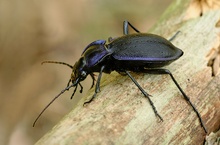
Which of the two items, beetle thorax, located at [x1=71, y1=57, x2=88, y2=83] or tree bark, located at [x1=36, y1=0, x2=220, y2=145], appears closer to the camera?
tree bark, located at [x1=36, y1=0, x2=220, y2=145]

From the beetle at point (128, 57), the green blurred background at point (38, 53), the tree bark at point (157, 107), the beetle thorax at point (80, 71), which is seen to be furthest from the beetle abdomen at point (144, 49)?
the green blurred background at point (38, 53)

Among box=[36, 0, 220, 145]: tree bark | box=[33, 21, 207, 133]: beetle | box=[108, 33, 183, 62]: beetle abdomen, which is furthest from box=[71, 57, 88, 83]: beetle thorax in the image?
box=[108, 33, 183, 62]: beetle abdomen

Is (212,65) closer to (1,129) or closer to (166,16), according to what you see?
(166,16)

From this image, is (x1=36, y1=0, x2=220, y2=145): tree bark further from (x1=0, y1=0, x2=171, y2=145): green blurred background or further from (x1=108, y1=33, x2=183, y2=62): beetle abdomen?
(x1=0, y1=0, x2=171, y2=145): green blurred background

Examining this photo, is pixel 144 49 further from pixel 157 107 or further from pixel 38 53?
pixel 38 53

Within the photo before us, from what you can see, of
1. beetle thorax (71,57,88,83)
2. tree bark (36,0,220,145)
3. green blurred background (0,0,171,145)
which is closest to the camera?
tree bark (36,0,220,145)

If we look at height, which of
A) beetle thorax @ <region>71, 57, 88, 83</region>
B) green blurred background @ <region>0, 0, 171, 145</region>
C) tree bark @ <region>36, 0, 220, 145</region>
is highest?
beetle thorax @ <region>71, 57, 88, 83</region>
